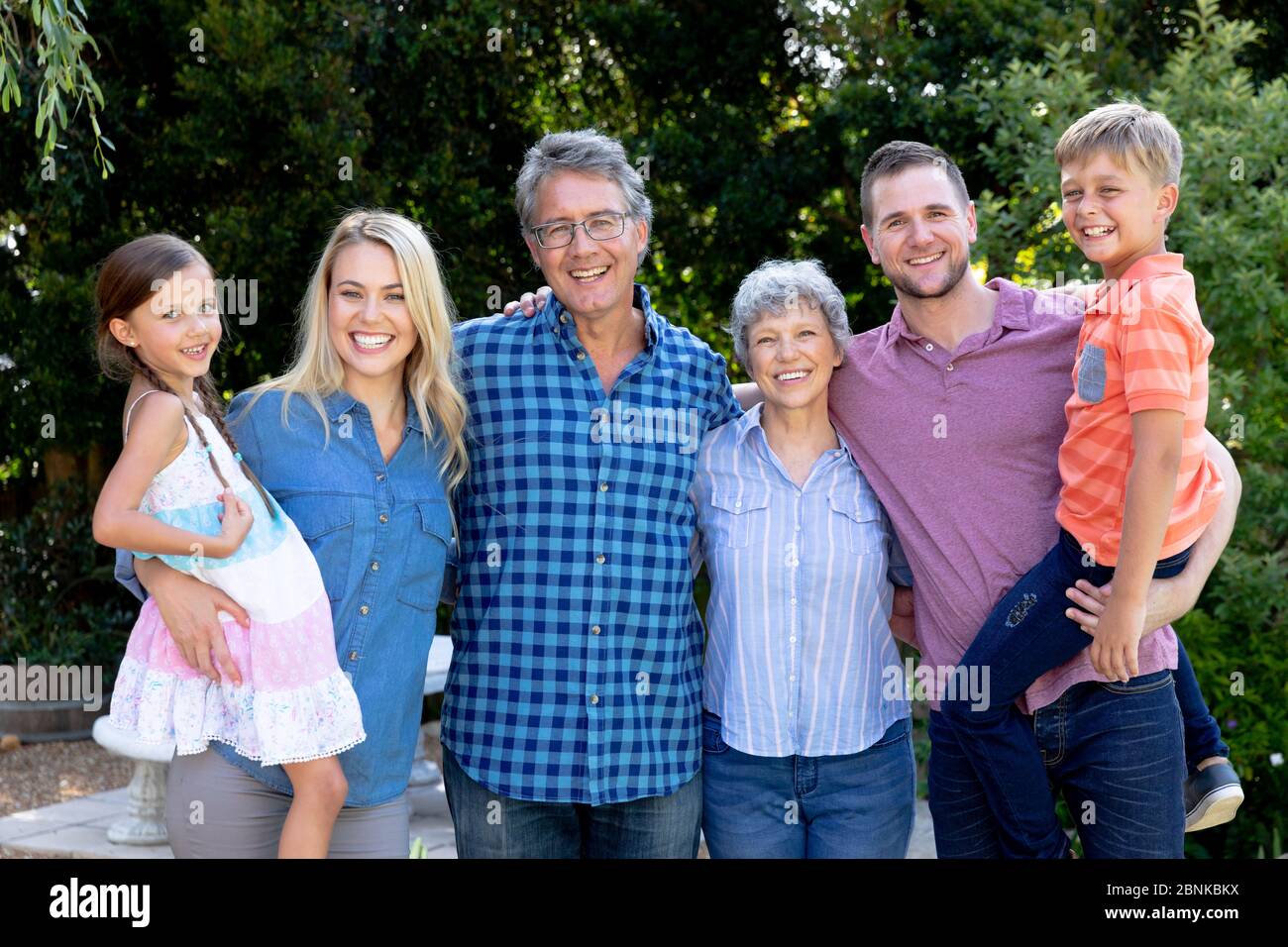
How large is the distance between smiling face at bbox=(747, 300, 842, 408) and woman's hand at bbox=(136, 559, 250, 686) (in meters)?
1.22

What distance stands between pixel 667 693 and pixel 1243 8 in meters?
6.29

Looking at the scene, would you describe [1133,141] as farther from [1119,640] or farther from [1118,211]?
[1119,640]

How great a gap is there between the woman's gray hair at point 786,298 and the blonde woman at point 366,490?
0.67 meters

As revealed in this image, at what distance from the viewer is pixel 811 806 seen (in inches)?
105

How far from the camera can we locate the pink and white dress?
2432 millimetres

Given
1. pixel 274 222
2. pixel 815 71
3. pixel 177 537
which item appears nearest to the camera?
pixel 177 537

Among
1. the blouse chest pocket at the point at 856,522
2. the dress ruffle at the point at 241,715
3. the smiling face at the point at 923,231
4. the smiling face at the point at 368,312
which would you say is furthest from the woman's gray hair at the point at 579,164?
the dress ruffle at the point at 241,715

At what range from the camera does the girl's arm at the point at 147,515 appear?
2361 mm

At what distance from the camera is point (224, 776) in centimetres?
243

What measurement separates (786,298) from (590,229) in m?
0.46

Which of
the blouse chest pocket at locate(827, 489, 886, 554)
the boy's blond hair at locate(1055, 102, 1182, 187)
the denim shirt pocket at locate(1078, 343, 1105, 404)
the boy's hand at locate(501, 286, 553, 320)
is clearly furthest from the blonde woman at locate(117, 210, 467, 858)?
the boy's blond hair at locate(1055, 102, 1182, 187)

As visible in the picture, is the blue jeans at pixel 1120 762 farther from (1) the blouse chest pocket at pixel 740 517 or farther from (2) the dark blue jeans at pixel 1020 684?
(1) the blouse chest pocket at pixel 740 517
